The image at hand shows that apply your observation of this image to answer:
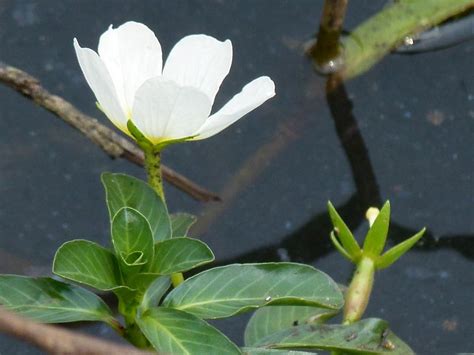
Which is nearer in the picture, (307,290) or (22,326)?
(22,326)

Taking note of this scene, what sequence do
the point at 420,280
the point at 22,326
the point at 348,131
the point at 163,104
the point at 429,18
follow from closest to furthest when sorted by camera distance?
the point at 22,326 → the point at 163,104 → the point at 420,280 → the point at 348,131 → the point at 429,18

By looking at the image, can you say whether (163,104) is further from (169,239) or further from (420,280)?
(420,280)

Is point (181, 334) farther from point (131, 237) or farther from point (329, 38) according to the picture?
point (329, 38)

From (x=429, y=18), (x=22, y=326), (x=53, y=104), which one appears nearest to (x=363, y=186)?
(x=429, y=18)

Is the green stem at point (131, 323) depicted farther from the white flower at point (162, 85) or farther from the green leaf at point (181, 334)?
the white flower at point (162, 85)

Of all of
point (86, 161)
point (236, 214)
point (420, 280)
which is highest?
point (86, 161)

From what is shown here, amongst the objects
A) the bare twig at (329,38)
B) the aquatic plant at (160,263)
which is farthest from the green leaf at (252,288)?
the bare twig at (329,38)

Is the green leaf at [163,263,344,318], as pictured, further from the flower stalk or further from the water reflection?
the water reflection
